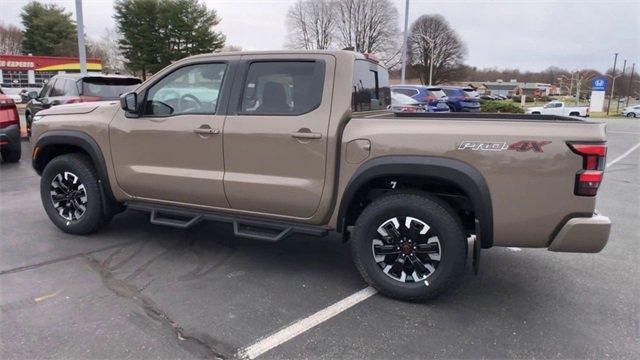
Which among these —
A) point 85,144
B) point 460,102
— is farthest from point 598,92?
point 85,144

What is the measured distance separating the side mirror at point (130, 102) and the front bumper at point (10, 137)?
5311 millimetres

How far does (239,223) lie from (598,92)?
5691 cm

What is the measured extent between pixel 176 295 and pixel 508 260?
10.1 ft

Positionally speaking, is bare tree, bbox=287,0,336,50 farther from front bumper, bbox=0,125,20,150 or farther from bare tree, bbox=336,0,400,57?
front bumper, bbox=0,125,20,150

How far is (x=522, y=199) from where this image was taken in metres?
3.28

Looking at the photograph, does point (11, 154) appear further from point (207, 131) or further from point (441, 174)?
point (441, 174)

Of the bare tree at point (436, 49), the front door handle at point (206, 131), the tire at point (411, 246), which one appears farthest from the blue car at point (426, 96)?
the bare tree at point (436, 49)

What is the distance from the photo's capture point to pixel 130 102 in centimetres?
442

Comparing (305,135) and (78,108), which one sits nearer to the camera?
(305,135)

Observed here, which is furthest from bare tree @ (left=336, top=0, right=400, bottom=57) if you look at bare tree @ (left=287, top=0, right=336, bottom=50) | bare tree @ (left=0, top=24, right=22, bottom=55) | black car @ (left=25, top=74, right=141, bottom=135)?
black car @ (left=25, top=74, right=141, bottom=135)

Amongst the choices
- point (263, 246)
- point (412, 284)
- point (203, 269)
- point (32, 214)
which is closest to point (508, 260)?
point (412, 284)

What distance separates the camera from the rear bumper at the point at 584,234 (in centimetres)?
320

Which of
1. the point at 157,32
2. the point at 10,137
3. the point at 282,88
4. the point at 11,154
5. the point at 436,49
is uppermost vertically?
the point at 436,49

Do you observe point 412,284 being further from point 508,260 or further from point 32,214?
point 32,214
